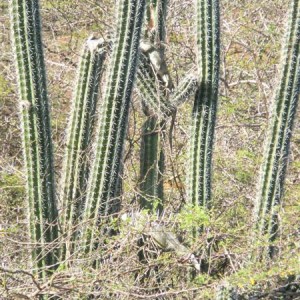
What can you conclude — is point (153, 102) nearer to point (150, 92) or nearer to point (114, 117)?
point (150, 92)

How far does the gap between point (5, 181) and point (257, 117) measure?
297 cm

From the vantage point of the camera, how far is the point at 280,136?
5.17m

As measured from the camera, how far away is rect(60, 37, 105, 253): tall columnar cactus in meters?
4.98

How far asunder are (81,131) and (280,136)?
153 centimetres

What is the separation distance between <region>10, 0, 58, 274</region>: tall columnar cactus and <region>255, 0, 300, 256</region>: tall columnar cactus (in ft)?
5.24

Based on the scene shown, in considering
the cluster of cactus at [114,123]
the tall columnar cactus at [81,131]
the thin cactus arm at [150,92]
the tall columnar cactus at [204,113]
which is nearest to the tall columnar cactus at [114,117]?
the cluster of cactus at [114,123]

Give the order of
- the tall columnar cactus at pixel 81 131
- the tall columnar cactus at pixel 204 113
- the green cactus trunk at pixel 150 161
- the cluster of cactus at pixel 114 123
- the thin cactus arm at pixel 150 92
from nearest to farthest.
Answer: the cluster of cactus at pixel 114 123 < the tall columnar cactus at pixel 81 131 < the tall columnar cactus at pixel 204 113 < the thin cactus arm at pixel 150 92 < the green cactus trunk at pixel 150 161

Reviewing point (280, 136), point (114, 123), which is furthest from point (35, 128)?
point (280, 136)

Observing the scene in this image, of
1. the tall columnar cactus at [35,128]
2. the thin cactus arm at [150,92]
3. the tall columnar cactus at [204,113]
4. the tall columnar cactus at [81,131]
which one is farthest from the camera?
the thin cactus arm at [150,92]

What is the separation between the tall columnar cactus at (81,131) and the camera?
4.98m

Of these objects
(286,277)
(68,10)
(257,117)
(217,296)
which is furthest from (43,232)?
(68,10)

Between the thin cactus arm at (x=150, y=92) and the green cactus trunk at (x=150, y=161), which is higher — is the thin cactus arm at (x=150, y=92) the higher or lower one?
the higher one

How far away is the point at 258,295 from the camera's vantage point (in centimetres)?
466

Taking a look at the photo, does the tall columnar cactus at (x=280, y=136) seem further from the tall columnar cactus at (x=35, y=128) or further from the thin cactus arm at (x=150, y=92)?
the tall columnar cactus at (x=35, y=128)
